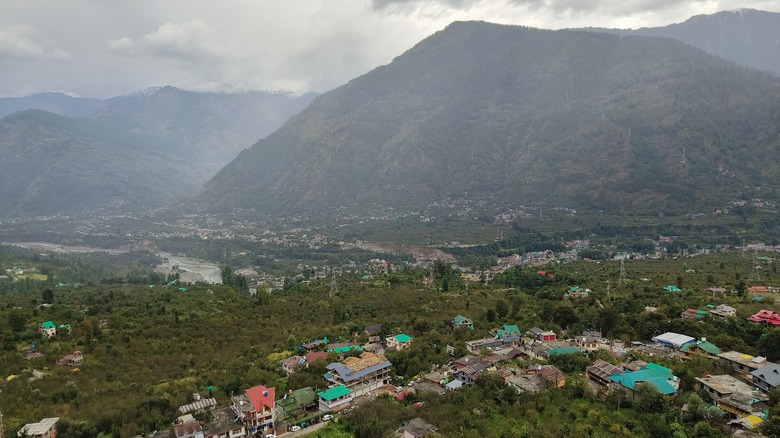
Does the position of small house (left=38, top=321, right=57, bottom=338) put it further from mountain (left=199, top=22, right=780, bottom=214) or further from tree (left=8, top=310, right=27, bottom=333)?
mountain (left=199, top=22, right=780, bottom=214)

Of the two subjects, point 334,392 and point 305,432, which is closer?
point 305,432

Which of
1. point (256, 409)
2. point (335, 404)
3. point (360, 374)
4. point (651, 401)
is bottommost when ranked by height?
point (335, 404)

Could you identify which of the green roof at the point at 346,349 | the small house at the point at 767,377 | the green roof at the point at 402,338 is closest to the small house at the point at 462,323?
the green roof at the point at 402,338

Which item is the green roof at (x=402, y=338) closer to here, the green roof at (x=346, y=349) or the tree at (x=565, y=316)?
the green roof at (x=346, y=349)

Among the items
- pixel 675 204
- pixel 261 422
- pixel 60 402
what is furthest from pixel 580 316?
pixel 675 204

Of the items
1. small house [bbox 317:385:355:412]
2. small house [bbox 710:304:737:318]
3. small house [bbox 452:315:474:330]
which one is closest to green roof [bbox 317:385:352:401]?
small house [bbox 317:385:355:412]

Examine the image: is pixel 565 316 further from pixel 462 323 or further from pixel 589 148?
pixel 589 148

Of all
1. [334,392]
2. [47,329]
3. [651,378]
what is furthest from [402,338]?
[47,329]
